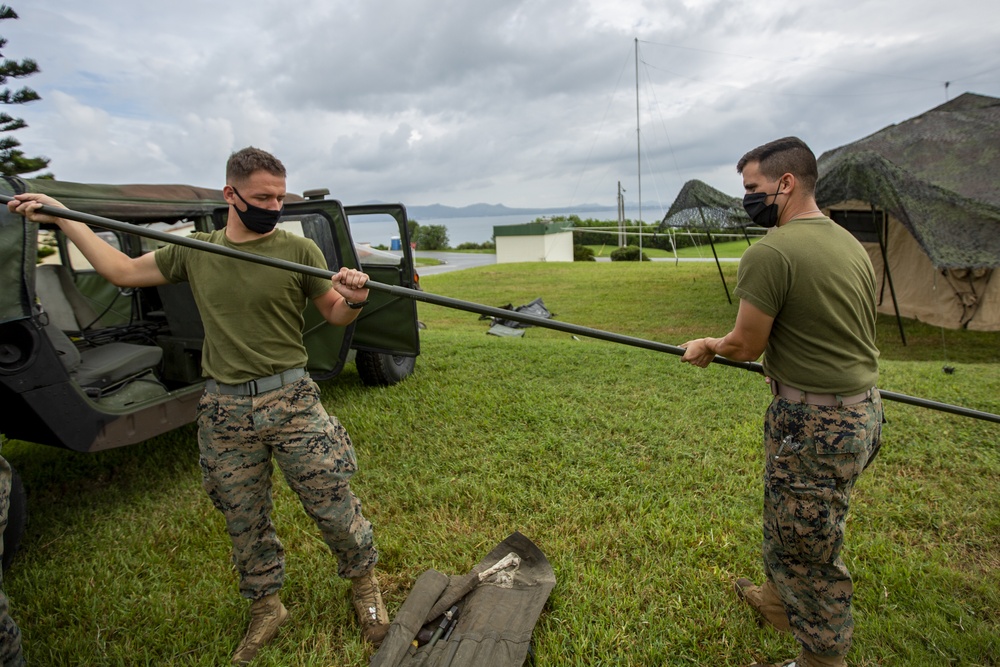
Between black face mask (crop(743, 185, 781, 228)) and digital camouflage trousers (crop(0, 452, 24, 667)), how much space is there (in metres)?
2.89

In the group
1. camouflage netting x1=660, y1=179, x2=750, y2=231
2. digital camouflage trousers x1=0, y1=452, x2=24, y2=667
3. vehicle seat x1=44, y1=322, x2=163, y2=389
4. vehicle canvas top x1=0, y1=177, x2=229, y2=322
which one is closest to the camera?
digital camouflage trousers x1=0, y1=452, x2=24, y2=667

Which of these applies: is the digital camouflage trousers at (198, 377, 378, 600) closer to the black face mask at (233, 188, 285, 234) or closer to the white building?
the black face mask at (233, 188, 285, 234)

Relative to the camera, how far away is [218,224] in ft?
15.9

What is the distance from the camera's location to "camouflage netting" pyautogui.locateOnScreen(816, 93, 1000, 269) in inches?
282

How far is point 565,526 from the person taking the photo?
3299 millimetres

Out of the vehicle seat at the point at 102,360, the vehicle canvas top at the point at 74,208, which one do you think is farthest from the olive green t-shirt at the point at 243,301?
the vehicle seat at the point at 102,360

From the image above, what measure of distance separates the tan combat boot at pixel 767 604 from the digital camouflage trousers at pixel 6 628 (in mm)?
2965

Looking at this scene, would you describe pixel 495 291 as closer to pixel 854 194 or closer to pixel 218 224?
pixel 854 194

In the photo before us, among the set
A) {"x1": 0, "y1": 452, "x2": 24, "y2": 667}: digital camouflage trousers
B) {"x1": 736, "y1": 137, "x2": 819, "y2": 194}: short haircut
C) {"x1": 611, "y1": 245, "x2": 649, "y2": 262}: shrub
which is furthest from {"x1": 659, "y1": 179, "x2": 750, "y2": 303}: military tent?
{"x1": 611, "y1": 245, "x2": 649, "y2": 262}: shrub

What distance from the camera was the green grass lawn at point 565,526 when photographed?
8.30 feet

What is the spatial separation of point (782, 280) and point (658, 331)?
7.96 metres

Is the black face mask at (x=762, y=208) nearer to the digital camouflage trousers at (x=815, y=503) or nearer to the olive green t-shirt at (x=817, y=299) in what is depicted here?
the olive green t-shirt at (x=817, y=299)

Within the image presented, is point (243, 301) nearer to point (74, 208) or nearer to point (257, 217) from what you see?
point (257, 217)

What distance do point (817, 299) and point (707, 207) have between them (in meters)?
9.86
